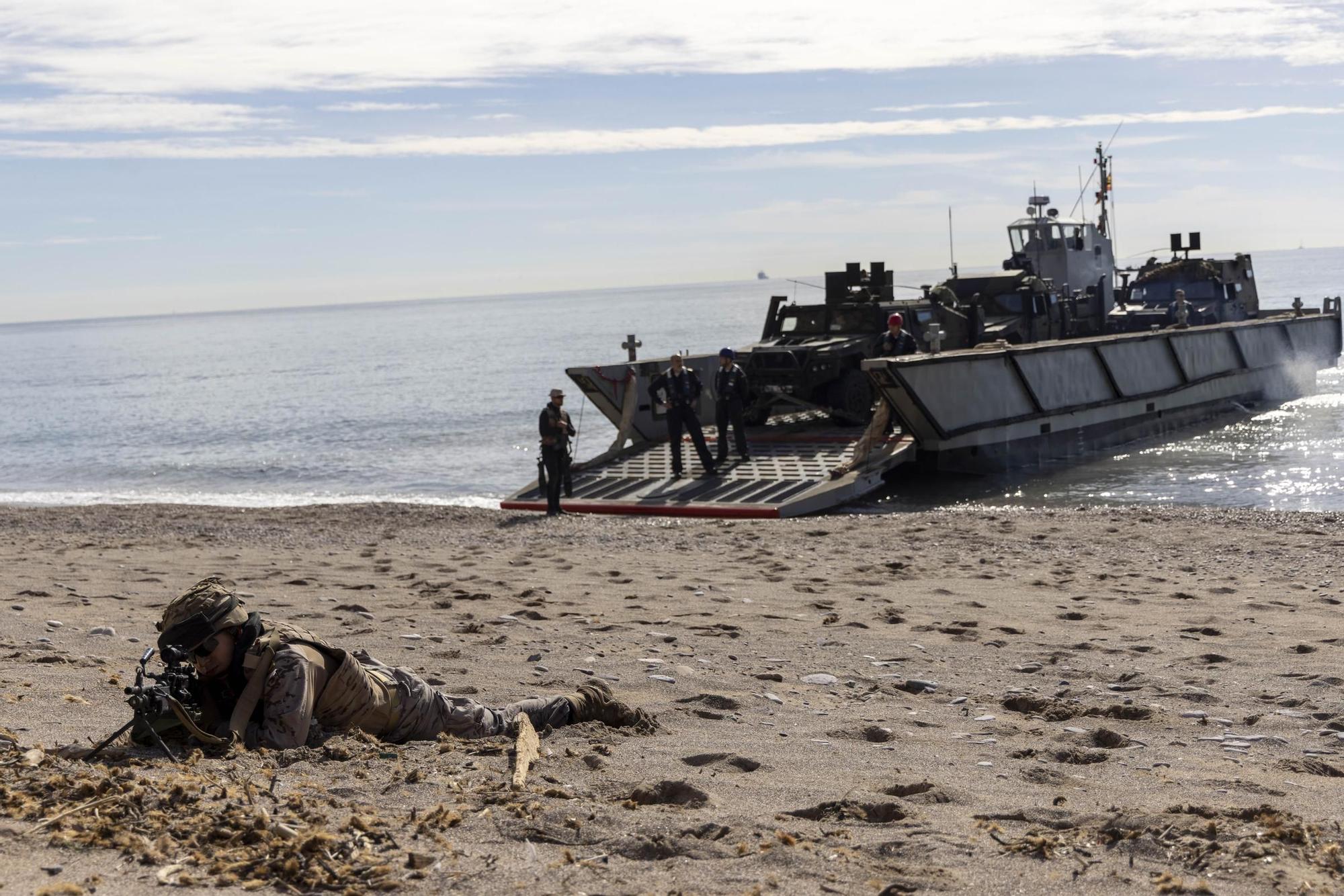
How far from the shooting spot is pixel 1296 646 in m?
7.13

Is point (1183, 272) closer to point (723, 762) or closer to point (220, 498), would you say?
point (220, 498)

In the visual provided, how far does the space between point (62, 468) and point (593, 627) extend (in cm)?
2403

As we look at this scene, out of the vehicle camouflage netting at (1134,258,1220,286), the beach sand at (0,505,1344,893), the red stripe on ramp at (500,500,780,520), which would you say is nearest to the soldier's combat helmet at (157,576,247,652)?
the beach sand at (0,505,1344,893)

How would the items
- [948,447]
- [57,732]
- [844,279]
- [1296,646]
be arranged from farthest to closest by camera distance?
[844,279]
[948,447]
[1296,646]
[57,732]

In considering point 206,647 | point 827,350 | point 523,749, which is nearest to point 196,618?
point 206,647

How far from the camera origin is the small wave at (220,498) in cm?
2020

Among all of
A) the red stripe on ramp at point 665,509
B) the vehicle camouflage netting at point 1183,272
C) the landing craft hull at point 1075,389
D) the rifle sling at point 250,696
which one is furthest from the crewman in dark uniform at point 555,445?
the vehicle camouflage netting at point 1183,272

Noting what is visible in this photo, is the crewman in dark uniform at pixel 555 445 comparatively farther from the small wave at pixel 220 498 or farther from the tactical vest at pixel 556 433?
the small wave at pixel 220 498

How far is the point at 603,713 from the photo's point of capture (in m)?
5.53

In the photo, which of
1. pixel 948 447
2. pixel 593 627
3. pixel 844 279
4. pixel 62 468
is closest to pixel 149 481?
pixel 62 468

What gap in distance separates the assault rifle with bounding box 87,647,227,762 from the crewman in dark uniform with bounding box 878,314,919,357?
1253 cm

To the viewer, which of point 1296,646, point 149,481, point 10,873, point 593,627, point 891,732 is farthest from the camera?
point 149,481

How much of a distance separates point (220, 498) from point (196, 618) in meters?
18.4

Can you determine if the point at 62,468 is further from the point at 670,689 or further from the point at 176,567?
the point at 670,689
